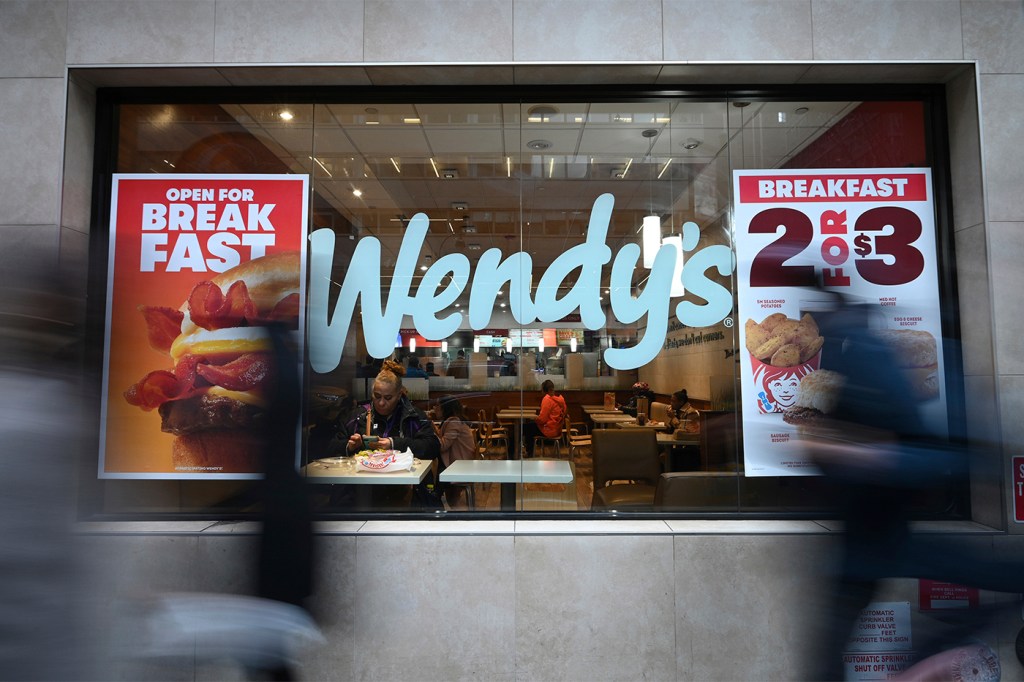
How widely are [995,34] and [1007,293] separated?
1.53m

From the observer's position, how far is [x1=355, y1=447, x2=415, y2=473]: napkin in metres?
3.72

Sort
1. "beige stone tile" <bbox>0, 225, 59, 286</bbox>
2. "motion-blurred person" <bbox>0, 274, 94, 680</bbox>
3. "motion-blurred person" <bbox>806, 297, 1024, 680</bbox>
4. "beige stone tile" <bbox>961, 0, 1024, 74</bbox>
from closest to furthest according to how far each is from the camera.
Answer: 1. "motion-blurred person" <bbox>0, 274, 94, 680</bbox>
2. "beige stone tile" <bbox>0, 225, 59, 286</bbox>
3. "motion-blurred person" <bbox>806, 297, 1024, 680</bbox>
4. "beige stone tile" <bbox>961, 0, 1024, 74</bbox>

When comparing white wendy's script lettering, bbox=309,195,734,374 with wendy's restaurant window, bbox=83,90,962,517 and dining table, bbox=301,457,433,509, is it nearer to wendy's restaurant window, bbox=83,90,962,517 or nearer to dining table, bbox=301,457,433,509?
wendy's restaurant window, bbox=83,90,962,517

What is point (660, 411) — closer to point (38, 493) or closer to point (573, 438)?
point (573, 438)

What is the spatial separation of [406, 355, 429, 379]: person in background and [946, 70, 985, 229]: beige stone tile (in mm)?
3457

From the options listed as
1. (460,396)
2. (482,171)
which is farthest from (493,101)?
(460,396)

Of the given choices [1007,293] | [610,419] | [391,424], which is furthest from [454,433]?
[1007,293]

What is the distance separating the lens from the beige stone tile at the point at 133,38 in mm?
3506

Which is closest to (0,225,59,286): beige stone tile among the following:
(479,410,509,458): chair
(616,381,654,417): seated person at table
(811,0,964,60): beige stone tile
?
(479,410,509,458): chair

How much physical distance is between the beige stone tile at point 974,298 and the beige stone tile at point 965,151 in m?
0.11

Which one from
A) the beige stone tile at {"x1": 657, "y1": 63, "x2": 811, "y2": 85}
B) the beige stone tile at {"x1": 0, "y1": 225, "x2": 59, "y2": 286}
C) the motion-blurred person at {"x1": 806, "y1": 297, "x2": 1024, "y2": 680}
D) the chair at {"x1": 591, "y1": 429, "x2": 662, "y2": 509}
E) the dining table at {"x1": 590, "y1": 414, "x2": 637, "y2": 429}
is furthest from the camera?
the dining table at {"x1": 590, "y1": 414, "x2": 637, "y2": 429}

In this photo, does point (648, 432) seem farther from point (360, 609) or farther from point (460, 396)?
point (360, 609)

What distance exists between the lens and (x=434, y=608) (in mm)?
3273

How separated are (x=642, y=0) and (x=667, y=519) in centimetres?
313
